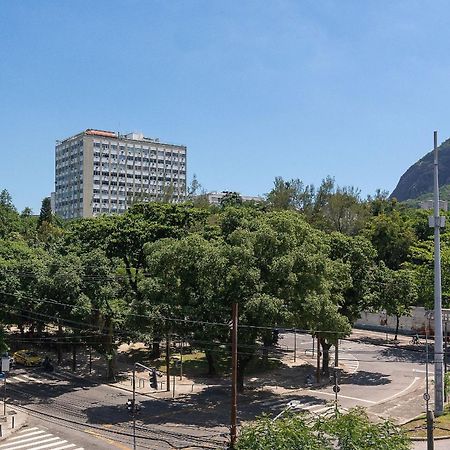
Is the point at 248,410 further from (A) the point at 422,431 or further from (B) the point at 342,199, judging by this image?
(B) the point at 342,199

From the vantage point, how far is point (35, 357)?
165ft

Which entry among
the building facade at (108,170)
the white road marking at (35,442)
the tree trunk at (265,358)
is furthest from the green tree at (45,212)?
the white road marking at (35,442)

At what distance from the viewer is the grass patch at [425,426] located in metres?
29.8

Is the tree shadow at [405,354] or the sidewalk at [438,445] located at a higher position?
the tree shadow at [405,354]

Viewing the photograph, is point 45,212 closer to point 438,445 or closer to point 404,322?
point 404,322

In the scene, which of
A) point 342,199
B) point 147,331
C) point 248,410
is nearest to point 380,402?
point 248,410

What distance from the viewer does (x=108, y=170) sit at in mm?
144125

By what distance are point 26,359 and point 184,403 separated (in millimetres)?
17891

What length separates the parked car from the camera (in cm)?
4959

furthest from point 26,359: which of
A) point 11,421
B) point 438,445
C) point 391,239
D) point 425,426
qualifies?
point 391,239

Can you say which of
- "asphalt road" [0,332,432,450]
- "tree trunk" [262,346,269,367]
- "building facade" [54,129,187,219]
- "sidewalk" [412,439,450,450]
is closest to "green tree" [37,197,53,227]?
"building facade" [54,129,187,219]

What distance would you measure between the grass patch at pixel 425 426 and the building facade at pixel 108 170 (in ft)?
348

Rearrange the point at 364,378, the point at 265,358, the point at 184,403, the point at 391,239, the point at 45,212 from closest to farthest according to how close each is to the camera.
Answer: the point at 184,403 < the point at 364,378 < the point at 265,358 < the point at 391,239 < the point at 45,212

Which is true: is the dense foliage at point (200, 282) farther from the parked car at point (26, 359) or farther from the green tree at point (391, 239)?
the green tree at point (391, 239)
